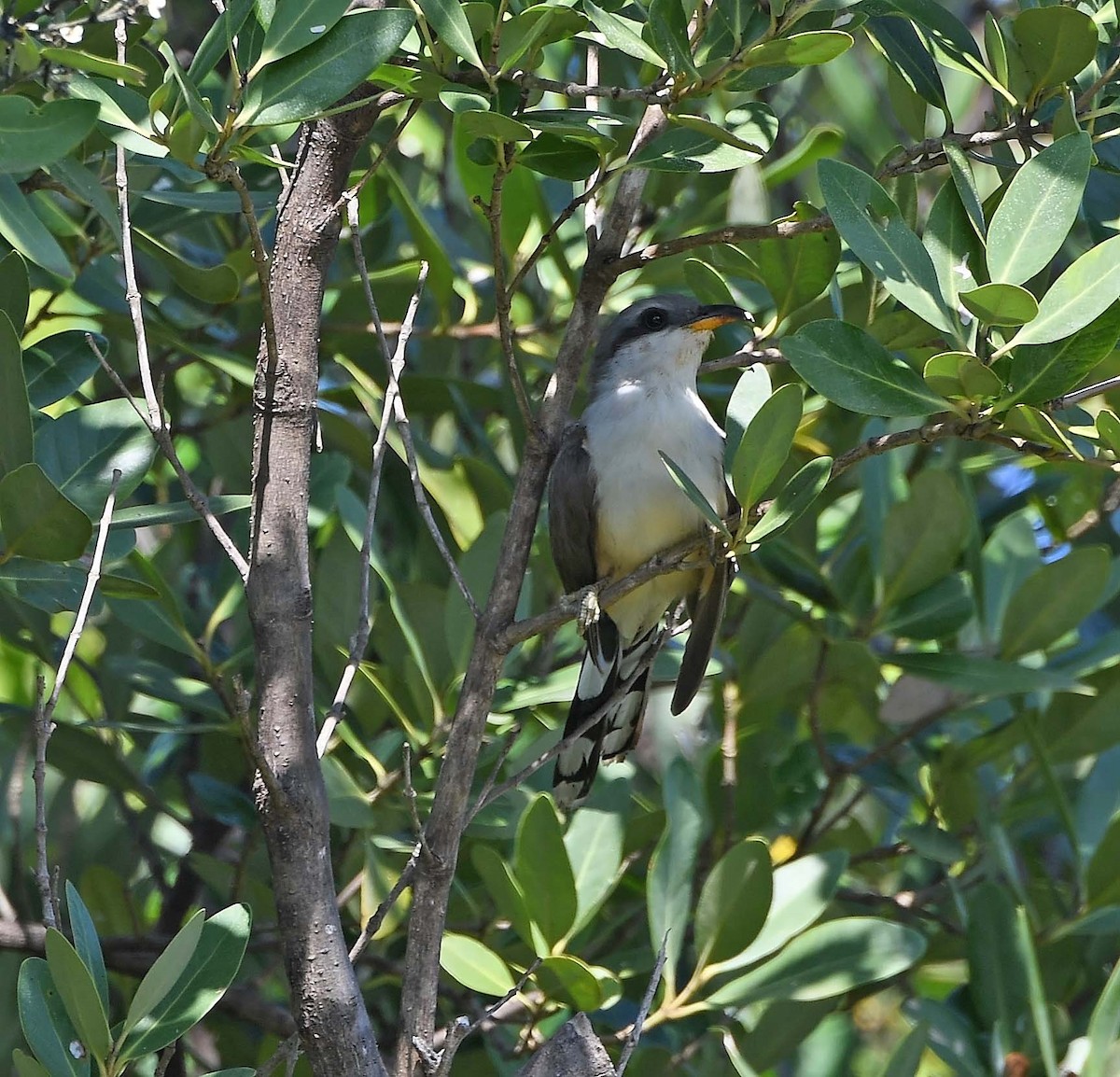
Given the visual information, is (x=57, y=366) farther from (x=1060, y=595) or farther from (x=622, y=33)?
(x=1060, y=595)

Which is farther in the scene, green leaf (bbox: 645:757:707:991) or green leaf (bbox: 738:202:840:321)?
green leaf (bbox: 645:757:707:991)

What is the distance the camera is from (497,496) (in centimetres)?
438

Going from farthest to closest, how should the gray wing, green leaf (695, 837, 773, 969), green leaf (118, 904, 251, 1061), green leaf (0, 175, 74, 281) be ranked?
the gray wing → green leaf (695, 837, 773, 969) → green leaf (118, 904, 251, 1061) → green leaf (0, 175, 74, 281)

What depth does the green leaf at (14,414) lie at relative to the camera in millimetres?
2723

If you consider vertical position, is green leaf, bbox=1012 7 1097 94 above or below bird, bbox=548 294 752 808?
above

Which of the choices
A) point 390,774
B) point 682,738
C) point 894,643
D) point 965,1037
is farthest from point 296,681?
point 682,738

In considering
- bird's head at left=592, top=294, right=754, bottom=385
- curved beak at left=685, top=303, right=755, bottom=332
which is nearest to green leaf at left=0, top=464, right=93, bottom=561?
curved beak at left=685, top=303, right=755, bottom=332

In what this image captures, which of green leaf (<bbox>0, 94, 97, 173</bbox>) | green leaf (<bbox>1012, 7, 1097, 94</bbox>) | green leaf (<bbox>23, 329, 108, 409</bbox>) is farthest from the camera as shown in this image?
green leaf (<bbox>23, 329, 108, 409</bbox>)

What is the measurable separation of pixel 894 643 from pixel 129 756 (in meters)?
2.59

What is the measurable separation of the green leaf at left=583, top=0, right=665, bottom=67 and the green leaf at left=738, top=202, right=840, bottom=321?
750 millimetres

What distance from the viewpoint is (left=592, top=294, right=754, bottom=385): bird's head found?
4781 mm

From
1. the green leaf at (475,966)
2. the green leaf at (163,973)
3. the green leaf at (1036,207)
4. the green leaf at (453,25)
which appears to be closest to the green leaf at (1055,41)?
the green leaf at (1036,207)

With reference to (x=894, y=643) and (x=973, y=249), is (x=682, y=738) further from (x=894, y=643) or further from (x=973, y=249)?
(x=973, y=249)

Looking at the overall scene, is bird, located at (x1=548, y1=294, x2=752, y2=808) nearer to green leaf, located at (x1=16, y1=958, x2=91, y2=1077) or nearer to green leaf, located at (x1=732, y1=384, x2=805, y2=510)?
green leaf, located at (x1=732, y1=384, x2=805, y2=510)
